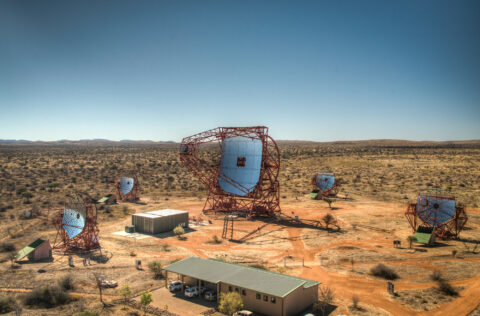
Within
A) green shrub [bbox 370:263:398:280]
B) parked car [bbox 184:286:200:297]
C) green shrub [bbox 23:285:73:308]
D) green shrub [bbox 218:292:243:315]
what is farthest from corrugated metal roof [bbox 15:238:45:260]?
green shrub [bbox 370:263:398:280]

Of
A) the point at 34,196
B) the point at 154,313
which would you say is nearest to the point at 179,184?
the point at 34,196

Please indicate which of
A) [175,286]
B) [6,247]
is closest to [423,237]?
[175,286]

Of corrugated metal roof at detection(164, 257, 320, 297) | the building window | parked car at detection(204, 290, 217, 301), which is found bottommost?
parked car at detection(204, 290, 217, 301)

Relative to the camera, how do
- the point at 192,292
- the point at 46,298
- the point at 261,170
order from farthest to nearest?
the point at 261,170 < the point at 192,292 < the point at 46,298

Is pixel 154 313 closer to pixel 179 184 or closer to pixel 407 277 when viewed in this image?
pixel 407 277

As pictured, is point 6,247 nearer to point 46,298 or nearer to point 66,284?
point 66,284

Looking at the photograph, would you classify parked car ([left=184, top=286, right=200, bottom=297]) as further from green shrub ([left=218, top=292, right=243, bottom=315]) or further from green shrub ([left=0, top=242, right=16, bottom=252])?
green shrub ([left=0, top=242, right=16, bottom=252])
